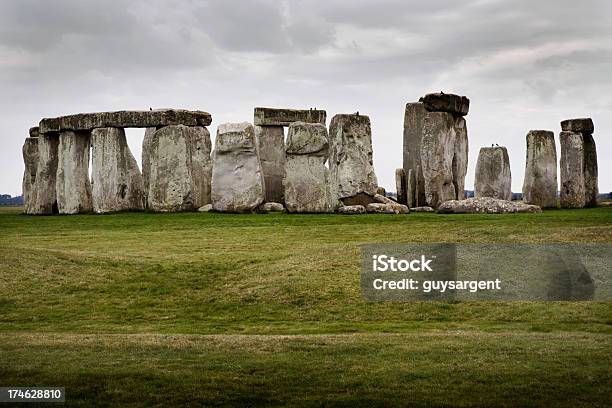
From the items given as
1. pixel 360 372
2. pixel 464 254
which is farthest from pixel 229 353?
pixel 464 254

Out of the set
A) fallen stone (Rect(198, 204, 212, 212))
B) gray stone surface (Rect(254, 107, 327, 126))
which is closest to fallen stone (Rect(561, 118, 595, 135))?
gray stone surface (Rect(254, 107, 327, 126))

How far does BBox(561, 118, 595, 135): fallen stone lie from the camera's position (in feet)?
106

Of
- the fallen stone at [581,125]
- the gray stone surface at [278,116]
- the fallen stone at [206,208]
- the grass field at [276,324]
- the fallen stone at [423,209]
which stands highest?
the gray stone surface at [278,116]

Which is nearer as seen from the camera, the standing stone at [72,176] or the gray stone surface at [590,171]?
the standing stone at [72,176]

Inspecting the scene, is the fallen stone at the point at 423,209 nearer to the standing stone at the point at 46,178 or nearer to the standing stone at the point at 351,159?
the standing stone at the point at 351,159

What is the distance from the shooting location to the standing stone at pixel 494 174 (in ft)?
109

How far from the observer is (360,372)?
10703 mm

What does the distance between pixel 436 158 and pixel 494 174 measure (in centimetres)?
484

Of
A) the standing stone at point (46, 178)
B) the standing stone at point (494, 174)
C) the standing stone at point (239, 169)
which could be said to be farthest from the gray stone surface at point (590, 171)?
the standing stone at point (46, 178)

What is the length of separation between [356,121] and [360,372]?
17447 millimetres

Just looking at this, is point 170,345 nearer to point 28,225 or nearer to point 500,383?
point 500,383

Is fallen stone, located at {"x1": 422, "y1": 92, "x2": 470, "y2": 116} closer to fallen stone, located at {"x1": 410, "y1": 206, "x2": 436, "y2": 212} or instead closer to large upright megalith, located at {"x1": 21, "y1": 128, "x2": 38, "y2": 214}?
fallen stone, located at {"x1": 410, "y1": 206, "x2": 436, "y2": 212}

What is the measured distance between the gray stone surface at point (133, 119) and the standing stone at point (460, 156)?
25.8 ft

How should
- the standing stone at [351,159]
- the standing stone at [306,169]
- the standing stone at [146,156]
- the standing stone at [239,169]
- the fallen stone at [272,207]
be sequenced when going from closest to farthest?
the standing stone at [306,169] → the standing stone at [351,159] → the standing stone at [239,169] → the fallen stone at [272,207] → the standing stone at [146,156]
